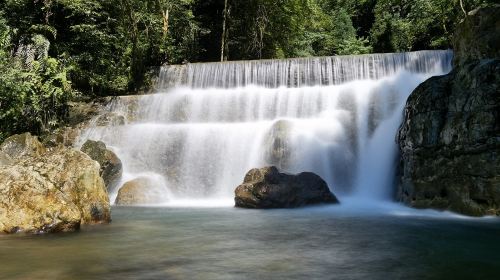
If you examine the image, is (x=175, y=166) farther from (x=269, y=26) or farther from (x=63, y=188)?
(x=269, y=26)

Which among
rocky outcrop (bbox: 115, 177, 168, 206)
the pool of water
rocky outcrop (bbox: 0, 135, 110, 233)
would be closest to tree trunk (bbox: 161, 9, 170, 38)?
rocky outcrop (bbox: 115, 177, 168, 206)

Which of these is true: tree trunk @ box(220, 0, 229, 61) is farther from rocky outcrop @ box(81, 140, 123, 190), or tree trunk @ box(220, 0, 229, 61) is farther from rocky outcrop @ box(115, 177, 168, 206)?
rocky outcrop @ box(115, 177, 168, 206)

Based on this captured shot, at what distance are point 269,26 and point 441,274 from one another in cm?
2586

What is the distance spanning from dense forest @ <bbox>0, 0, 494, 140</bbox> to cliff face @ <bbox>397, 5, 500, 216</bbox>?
11800mm

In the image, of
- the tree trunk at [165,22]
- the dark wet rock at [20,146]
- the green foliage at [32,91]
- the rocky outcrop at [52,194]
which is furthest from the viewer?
the tree trunk at [165,22]

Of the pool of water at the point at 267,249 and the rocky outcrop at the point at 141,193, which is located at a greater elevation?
the rocky outcrop at the point at 141,193

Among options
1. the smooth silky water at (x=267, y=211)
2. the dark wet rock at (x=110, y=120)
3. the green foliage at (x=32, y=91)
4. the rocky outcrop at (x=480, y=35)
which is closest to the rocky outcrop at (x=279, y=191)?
the smooth silky water at (x=267, y=211)

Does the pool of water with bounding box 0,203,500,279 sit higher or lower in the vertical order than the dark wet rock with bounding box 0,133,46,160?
lower

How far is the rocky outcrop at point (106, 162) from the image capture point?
50.5ft

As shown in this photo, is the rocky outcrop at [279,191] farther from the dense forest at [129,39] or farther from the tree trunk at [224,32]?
the tree trunk at [224,32]

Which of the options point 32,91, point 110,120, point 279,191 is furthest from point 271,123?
point 32,91

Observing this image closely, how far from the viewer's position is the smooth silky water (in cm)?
572

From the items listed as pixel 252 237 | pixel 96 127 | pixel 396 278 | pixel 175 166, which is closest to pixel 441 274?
pixel 396 278

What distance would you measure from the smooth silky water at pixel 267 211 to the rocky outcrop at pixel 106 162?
54 centimetres
